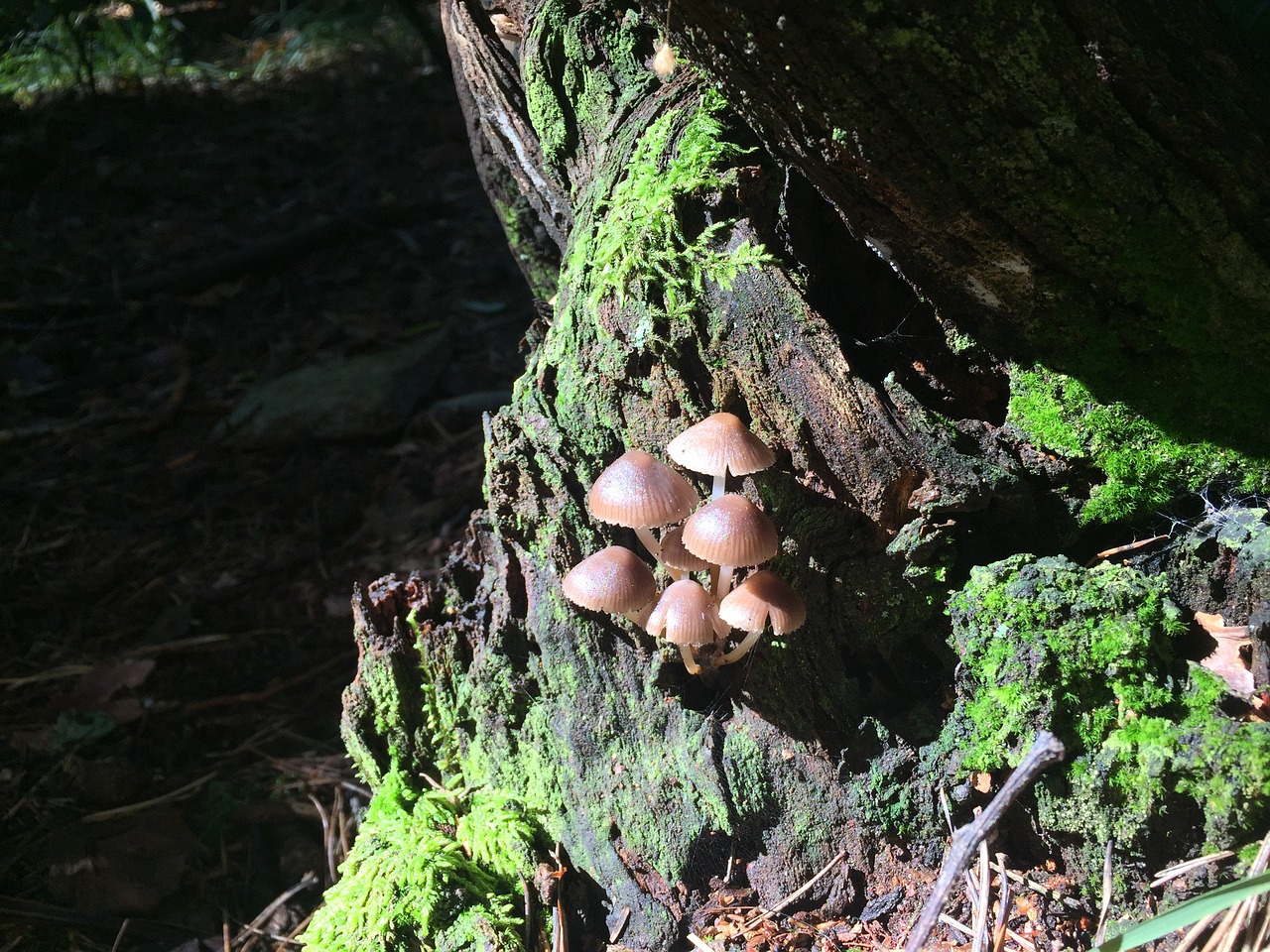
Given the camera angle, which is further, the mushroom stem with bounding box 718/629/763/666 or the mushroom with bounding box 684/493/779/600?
the mushroom stem with bounding box 718/629/763/666

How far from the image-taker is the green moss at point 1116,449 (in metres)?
1.99

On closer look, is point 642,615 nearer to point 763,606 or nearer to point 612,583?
point 612,583

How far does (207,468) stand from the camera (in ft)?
15.8

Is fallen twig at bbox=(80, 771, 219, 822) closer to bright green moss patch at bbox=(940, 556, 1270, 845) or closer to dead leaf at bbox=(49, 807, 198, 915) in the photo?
dead leaf at bbox=(49, 807, 198, 915)

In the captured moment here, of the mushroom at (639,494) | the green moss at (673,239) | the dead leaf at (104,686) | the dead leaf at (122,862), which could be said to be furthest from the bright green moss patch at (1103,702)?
the dead leaf at (104,686)

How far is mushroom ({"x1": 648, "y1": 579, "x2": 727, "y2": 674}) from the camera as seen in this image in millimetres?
2115

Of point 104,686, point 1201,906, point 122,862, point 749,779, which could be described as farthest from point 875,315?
point 104,686

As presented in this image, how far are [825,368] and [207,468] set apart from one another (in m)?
3.86

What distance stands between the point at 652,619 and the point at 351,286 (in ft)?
16.1

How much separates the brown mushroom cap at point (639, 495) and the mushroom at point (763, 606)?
228 millimetres

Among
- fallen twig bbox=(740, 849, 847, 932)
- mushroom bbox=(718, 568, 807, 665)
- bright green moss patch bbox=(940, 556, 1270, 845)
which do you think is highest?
mushroom bbox=(718, 568, 807, 665)

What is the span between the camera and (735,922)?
2283mm

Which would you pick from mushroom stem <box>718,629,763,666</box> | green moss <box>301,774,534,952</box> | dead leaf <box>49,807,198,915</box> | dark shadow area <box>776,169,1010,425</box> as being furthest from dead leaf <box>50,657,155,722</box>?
dark shadow area <box>776,169,1010,425</box>

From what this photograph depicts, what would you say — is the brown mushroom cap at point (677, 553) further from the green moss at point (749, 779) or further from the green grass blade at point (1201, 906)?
the green grass blade at point (1201, 906)
